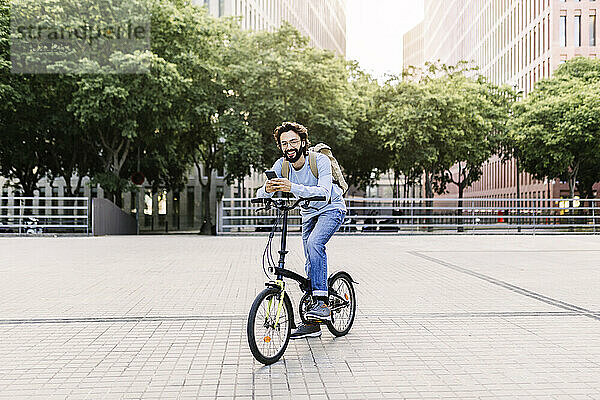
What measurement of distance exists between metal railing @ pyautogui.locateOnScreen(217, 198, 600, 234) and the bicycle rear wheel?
1991cm

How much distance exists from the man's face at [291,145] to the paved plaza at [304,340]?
1532mm

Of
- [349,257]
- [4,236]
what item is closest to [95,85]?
[4,236]

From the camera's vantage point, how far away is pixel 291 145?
549cm

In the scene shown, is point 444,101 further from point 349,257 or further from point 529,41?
point 529,41

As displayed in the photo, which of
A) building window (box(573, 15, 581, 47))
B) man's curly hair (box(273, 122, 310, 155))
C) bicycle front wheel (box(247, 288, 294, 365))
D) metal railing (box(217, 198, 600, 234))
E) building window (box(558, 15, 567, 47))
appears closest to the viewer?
bicycle front wheel (box(247, 288, 294, 365))

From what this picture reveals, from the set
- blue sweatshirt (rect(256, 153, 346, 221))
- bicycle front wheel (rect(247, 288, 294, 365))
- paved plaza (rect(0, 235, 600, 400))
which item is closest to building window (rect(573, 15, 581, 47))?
paved plaza (rect(0, 235, 600, 400))

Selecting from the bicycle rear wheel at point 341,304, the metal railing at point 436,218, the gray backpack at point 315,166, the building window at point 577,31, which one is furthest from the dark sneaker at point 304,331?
the building window at point 577,31

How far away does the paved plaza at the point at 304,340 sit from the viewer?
458 cm

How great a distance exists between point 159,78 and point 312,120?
6.75m

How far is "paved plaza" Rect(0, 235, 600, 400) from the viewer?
458 centimetres

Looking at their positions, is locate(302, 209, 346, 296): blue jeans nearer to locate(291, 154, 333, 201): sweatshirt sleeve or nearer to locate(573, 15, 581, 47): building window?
locate(291, 154, 333, 201): sweatshirt sleeve

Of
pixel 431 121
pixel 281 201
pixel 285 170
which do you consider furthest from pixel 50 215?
pixel 281 201

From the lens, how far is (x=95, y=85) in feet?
83.8

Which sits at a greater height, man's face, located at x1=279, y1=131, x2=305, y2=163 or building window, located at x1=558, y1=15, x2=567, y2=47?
building window, located at x1=558, y1=15, x2=567, y2=47
